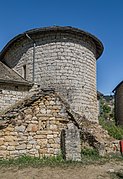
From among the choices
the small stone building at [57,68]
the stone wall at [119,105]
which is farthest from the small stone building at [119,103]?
the small stone building at [57,68]

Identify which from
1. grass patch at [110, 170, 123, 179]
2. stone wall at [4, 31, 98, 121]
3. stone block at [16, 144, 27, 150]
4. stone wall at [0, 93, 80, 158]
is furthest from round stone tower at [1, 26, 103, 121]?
grass patch at [110, 170, 123, 179]

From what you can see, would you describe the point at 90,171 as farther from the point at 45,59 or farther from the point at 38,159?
the point at 45,59

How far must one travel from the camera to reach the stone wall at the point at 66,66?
14.9m

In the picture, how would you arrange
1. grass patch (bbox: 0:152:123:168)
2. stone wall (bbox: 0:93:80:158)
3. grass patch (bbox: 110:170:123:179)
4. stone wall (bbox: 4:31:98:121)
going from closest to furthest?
grass patch (bbox: 110:170:123:179) → grass patch (bbox: 0:152:123:168) → stone wall (bbox: 0:93:80:158) → stone wall (bbox: 4:31:98:121)

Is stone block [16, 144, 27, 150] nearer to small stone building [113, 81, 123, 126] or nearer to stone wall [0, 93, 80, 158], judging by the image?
stone wall [0, 93, 80, 158]

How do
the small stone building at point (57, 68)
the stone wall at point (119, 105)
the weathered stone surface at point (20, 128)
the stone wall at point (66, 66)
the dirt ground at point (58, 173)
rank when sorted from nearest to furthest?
1. the dirt ground at point (58, 173)
2. the weathered stone surface at point (20, 128)
3. the small stone building at point (57, 68)
4. the stone wall at point (66, 66)
5. the stone wall at point (119, 105)

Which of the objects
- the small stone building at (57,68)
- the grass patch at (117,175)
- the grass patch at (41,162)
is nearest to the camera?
the grass patch at (117,175)

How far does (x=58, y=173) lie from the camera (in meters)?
7.18

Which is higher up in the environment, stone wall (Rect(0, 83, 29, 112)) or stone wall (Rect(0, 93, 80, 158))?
stone wall (Rect(0, 83, 29, 112))

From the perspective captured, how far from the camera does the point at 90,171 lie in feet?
24.9

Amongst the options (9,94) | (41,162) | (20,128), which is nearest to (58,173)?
(41,162)

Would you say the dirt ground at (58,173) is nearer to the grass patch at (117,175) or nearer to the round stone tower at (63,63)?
the grass patch at (117,175)

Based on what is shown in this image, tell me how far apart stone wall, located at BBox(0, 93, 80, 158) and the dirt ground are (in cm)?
114

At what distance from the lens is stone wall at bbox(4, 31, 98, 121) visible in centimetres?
1494
